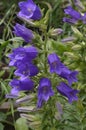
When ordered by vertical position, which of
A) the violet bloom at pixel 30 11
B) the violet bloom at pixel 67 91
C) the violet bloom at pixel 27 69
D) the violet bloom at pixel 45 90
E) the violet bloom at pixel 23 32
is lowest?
the violet bloom at pixel 67 91

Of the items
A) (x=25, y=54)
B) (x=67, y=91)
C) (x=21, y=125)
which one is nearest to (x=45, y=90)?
(x=67, y=91)

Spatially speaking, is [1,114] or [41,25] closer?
[41,25]

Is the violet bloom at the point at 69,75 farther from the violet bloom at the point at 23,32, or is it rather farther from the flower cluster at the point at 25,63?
the violet bloom at the point at 23,32

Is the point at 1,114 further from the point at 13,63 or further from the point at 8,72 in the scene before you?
the point at 13,63

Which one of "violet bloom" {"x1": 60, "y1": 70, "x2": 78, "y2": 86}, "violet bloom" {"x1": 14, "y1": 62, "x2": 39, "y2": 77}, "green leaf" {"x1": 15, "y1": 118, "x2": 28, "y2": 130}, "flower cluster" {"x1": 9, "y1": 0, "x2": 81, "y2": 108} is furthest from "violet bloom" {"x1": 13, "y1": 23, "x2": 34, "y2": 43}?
"green leaf" {"x1": 15, "y1": 118, "x2": 28, "y2": 130}

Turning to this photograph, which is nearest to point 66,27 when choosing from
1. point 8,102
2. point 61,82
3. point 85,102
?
point 8,102

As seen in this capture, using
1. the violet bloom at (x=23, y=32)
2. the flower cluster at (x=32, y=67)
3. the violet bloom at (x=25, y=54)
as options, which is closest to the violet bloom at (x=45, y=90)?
the flower cluster at (x=32, y=67)

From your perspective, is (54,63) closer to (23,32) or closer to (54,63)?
(54,63)
